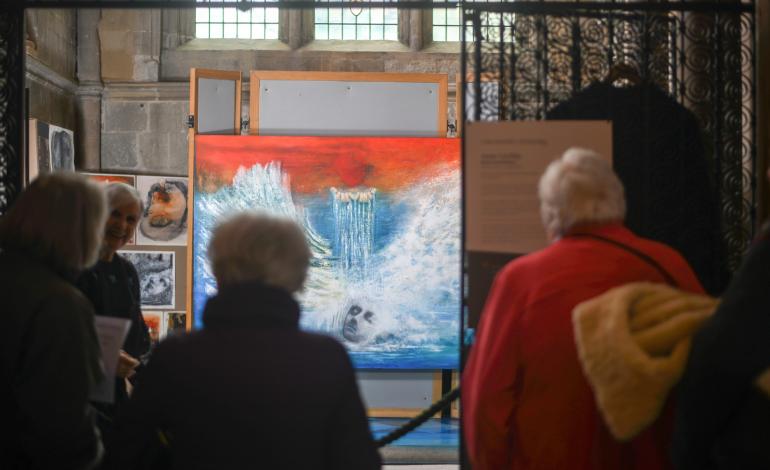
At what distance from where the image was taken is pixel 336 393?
213 cm

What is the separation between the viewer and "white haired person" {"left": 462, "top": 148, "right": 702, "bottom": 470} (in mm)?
2809

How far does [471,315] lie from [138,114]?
922cm

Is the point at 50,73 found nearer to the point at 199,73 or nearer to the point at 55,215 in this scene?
the point at 199,73

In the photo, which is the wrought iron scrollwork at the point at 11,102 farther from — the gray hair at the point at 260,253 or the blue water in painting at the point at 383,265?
the blue water in painting at the point at 383,265

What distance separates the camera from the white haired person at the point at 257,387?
2119 mm

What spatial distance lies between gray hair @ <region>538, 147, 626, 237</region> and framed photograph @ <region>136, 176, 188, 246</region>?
24.4 feet

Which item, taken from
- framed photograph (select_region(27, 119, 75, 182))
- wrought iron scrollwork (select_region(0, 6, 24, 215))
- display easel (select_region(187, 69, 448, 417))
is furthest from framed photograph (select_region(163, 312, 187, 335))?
wrought iron scrollwork (select_region(0, 6, 24, 215))

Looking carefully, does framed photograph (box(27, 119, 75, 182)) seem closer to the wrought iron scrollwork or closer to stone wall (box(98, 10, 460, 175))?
stone wall (box(98, 10, 460, 175))

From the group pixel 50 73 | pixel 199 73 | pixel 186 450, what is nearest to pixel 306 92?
pixel 199 73

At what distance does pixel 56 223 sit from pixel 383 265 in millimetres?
5927

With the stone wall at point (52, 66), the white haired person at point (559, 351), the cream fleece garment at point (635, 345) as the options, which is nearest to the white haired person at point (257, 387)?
the cream fleece garment at point (635, 345)

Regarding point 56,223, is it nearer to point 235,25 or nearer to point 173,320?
point 173,320

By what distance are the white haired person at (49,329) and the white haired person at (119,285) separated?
81cm

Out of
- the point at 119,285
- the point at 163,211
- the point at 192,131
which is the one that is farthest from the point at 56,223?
the point at 163,211
